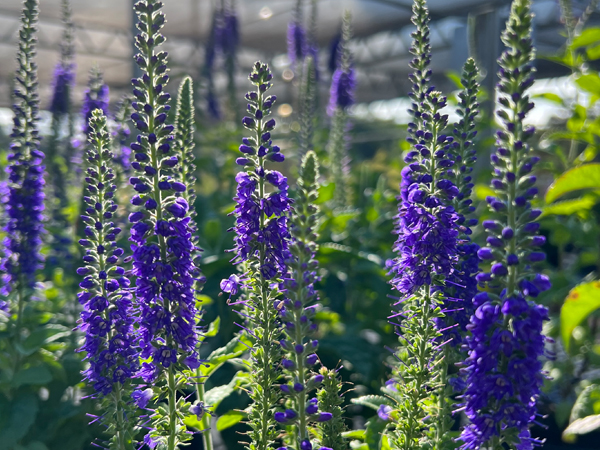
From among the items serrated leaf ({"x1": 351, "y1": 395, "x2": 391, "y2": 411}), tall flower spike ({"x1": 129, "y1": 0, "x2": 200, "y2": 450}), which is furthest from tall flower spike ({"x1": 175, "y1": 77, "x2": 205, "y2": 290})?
serrated leaf ({"x1": 351, "y1": 395, "x2": 391, "y2": 411})

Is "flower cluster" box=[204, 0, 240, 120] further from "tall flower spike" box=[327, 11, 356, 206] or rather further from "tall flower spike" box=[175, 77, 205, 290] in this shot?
"tall flower spike" box=[175, 77, 205, 290]

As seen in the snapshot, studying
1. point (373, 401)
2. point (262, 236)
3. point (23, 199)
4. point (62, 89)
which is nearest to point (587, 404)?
point (373, 401)

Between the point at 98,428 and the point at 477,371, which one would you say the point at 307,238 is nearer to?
the point at 477,371

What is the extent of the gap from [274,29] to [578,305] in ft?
42.9

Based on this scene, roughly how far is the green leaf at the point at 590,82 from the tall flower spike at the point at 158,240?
2.66 meters

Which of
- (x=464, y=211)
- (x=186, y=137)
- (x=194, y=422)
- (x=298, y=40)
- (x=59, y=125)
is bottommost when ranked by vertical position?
(x=194, y=422)

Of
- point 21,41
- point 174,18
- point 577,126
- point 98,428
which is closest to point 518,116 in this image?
point 21,41

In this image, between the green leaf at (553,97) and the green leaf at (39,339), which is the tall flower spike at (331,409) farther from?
the green leaf at (553,97)

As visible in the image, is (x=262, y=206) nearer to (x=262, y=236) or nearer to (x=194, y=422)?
(x=262, y=236)

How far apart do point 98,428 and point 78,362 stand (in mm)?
401

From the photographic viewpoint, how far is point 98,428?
119 inches

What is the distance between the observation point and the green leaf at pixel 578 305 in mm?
2273

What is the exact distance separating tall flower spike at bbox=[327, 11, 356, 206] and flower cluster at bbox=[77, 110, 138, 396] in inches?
119

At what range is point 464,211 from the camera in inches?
78.2
